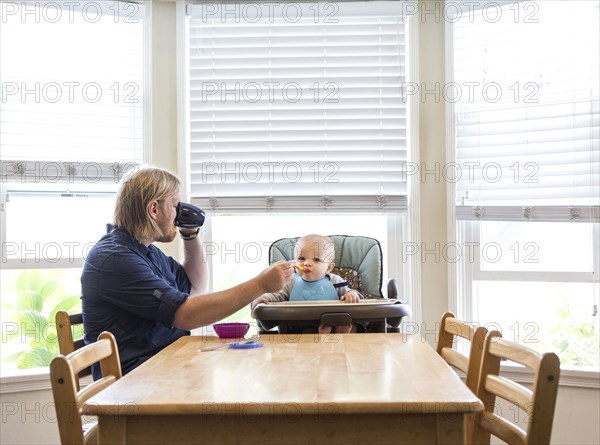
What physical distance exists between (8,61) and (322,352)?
245 centimetres

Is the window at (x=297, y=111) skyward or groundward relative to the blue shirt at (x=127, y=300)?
skyward

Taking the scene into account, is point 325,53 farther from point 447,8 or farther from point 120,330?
point 120,330

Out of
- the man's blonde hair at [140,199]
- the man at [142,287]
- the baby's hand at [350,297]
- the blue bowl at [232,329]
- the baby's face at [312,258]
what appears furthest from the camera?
the baby's face at [312,258]

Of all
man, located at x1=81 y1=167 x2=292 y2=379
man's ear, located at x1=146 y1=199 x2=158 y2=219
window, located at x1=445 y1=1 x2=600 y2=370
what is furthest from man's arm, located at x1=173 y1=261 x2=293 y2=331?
window, located at x1=445 y1=1 x2=600 y2=370

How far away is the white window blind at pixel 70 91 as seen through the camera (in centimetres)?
337

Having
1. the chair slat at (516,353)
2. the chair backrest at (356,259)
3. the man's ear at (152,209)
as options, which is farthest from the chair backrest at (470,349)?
the man's ear at (152,209)

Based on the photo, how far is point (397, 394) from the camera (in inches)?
57.6

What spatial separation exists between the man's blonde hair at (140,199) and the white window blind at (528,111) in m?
1.67

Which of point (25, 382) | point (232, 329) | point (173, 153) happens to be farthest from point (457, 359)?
point (25, 382)

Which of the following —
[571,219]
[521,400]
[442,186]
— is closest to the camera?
[521,400]

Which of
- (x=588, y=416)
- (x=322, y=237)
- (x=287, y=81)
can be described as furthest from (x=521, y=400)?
(x=287, y=81)

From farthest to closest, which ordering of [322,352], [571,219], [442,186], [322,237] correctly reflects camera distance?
[442,186]
[571,219]
[322,237]
[322,352]

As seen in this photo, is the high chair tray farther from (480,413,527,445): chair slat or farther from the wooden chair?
the wooden chair

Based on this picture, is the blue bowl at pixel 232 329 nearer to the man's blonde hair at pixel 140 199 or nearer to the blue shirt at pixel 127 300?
the blue shirt at pixel 127 300
